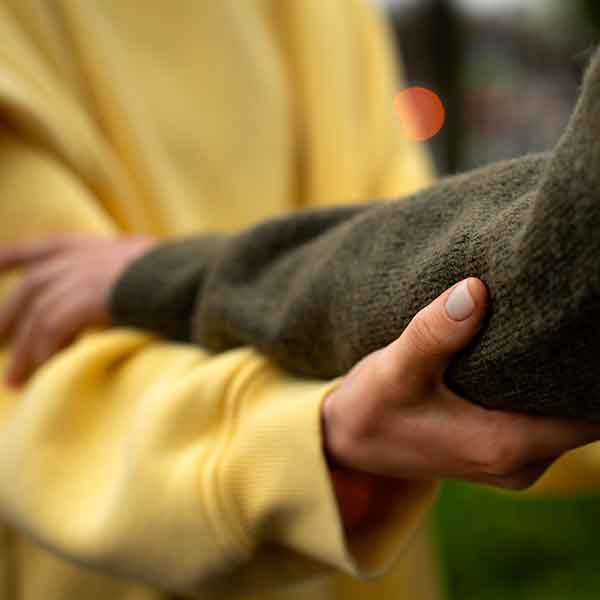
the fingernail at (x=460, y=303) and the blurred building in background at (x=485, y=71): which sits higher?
the fingernail at (x=460, y=303)

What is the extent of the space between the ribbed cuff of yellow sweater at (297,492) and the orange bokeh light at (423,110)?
3.57 m

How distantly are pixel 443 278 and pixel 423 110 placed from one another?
149 inches

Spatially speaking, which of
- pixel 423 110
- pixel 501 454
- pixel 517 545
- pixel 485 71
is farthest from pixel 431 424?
pixel 485 71

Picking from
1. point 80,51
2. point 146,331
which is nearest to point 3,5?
point 80,51

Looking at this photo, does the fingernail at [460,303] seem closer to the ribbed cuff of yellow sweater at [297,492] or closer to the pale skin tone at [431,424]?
the pale skin tone at [431,424]

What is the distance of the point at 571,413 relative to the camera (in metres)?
0.34

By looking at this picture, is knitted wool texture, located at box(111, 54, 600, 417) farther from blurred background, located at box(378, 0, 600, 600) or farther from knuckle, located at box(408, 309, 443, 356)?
blurred background, located at box(378, 0, 600, 600)

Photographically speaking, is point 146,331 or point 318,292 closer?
point 318,292

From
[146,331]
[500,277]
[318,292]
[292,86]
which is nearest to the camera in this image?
[500,277]

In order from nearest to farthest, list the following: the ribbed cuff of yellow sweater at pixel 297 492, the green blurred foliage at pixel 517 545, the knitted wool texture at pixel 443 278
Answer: the knitted wool texture at pixel 443 278, the ribbed cuff of yellow sweater at pixel 297 492, the green blurred foliage at pixel 517 545

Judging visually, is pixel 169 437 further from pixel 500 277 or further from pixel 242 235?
pixel 500 277

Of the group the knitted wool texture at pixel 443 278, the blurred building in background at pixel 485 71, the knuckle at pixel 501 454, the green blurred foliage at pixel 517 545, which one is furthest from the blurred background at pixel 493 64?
the knuckle at pixel 501 454

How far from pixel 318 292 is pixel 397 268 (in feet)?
0.21

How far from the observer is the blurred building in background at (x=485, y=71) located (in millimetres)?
3975
